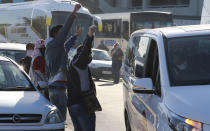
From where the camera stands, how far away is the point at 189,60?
441 cm

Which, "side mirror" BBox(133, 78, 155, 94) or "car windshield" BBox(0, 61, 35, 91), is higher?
"side mirror" BBox(133, 78, 155, 94)

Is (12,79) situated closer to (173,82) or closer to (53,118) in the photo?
(53,118)

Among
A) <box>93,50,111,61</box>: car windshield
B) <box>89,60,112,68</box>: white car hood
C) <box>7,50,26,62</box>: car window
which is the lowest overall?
<box>89,60,112,68</box>: white car hood

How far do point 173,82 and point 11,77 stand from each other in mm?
2969

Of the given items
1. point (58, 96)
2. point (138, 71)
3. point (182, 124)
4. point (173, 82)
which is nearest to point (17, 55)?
point (58, 96)

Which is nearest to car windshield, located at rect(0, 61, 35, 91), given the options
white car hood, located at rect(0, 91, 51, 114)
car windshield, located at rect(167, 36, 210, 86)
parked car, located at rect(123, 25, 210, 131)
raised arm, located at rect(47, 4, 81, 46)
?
white car hood, located at rect(0, 91, 51, 114)

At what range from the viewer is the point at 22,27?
966 inches

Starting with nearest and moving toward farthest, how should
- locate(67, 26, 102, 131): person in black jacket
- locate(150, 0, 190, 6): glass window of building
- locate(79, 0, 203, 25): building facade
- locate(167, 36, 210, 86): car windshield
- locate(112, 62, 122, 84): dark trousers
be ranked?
locate(167, 36, 210, 86): car windshield → locate(67, 26, 102, 131): person in black jacket → locate(112, 62, 122, 84): dark trousers → locate(79, 0, 203, 25): building facade → locate(150, 0, 190, 6): glass window of building

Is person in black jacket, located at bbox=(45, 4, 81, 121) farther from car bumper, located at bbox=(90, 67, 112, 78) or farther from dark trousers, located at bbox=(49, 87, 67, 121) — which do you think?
car bumper, located at bbox=(90, 67, 112, 78)

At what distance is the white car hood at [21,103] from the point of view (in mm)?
5080

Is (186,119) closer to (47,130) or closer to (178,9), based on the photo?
(47,130)

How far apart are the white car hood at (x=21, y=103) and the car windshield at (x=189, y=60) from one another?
5.85ft

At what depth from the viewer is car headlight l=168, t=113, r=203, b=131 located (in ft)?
10.9

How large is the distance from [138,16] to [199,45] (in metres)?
22.9
